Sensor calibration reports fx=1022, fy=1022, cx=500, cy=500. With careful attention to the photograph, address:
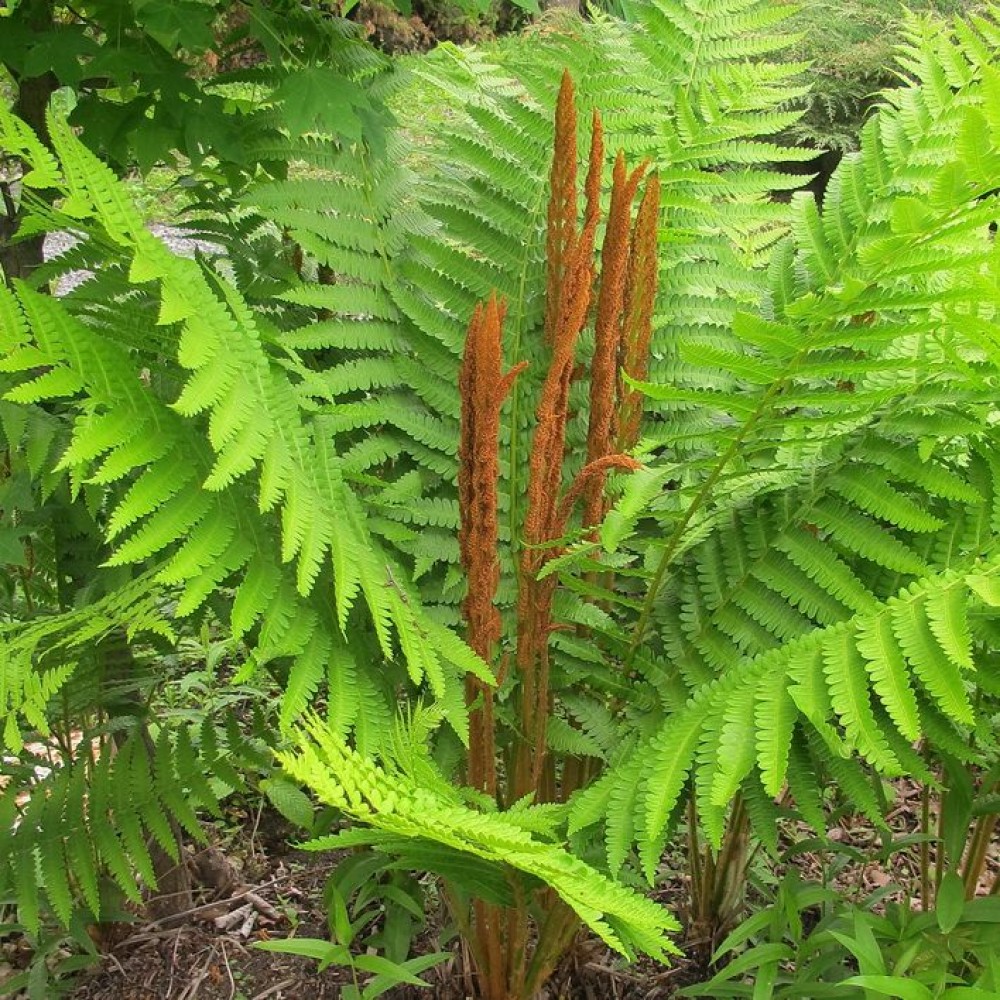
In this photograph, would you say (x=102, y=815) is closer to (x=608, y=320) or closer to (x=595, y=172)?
(x=608, y=320)

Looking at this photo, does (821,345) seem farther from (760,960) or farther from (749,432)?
(760,960)

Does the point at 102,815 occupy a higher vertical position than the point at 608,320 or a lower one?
lower

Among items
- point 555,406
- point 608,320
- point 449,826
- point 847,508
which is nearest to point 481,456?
point 555,406

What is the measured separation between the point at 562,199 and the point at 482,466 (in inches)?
13.4

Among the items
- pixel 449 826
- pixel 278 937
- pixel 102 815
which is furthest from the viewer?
pixel 278 937

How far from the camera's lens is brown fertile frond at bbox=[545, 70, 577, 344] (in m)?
1.10

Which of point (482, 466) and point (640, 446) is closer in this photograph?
point (482, 466)

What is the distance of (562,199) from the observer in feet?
3.75

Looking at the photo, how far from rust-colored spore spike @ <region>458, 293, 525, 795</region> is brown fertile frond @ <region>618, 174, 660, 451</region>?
20 cm

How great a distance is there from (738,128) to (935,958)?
1.07m

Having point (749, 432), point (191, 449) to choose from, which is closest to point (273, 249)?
point (191, 449)

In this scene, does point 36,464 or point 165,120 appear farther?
point 165,120

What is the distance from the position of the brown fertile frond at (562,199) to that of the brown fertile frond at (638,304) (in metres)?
0.08

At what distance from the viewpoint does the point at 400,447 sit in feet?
4.65
